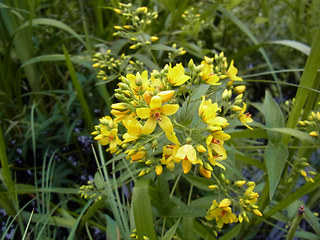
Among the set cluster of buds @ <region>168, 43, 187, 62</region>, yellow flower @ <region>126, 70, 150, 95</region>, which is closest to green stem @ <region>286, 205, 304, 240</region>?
yellow flower @ <region>126, 70, 150, 95</region>

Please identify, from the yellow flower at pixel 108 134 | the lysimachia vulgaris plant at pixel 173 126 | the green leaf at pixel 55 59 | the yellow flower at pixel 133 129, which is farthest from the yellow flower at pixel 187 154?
the green leaf at pixel 55 59

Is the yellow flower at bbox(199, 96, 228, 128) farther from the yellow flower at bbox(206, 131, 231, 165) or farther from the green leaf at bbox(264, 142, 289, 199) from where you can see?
the green leaf at bbox(264, 142, 289, 199)

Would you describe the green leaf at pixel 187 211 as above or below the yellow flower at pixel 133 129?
below

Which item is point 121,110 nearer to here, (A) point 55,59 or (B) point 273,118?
(B) point 273,118

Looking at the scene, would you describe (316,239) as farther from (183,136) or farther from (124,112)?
(124,112)

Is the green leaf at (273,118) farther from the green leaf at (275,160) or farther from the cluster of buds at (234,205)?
the cluster of buds at (234,205)

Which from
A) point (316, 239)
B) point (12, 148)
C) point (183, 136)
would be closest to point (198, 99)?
point (183, 136)
